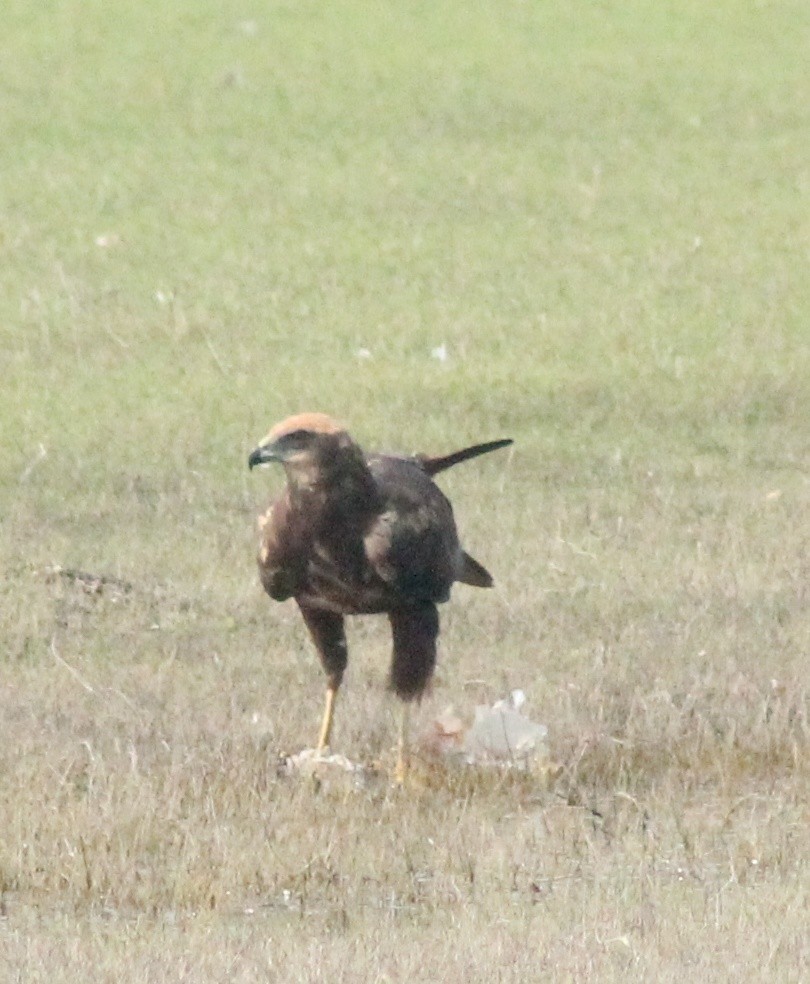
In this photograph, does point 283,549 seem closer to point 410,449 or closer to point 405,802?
point 405,802

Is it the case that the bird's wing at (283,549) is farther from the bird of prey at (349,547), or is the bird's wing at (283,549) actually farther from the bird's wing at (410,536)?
the bird's wing at (410,536)

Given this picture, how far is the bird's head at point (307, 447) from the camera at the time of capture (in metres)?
6.80

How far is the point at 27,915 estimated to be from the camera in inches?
223

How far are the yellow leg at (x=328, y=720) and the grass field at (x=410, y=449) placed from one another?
0.15m

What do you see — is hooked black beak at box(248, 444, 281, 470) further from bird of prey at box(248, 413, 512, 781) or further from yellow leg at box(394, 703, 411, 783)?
yellow leg at box(394, 703, 411, 783)

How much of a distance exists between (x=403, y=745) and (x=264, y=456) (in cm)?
95

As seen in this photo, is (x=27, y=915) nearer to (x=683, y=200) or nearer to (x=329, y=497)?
(x=329, y=497)

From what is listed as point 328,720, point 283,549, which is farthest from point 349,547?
point 328,720

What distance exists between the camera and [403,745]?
7.04 m

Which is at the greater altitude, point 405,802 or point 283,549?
point 283,549

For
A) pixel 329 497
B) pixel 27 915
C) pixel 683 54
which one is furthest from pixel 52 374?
pixel 683 54

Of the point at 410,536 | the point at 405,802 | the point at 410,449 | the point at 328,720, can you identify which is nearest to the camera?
the point at 405,802

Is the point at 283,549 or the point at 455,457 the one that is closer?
the point at 283,549

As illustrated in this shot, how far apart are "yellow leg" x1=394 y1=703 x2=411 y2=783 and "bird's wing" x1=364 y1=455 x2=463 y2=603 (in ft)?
1.11
